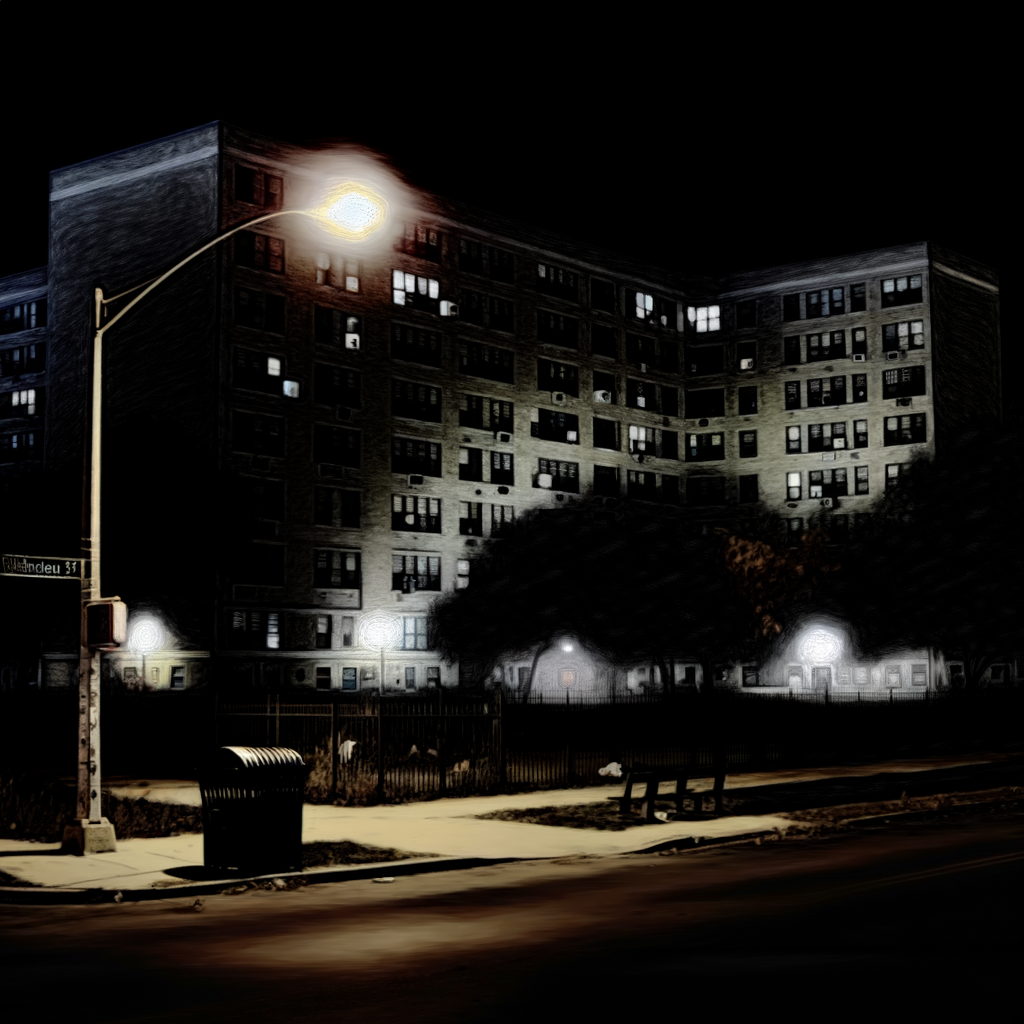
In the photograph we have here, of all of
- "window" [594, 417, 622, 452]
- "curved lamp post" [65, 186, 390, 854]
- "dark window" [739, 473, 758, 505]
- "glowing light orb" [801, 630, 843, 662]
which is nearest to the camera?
"curved lamp post" [65, 186, 390, 854]

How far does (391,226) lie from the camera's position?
78312 mm

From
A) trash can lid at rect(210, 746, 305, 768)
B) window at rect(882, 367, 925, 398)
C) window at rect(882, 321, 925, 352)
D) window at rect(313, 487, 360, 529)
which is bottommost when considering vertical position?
trash can lid at rect(210, 746, 305, 768)

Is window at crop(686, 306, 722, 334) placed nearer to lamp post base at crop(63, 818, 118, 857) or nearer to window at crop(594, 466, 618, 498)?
window at crop(594, 466, 618, 498)

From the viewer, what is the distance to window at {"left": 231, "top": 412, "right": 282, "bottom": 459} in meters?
69.9

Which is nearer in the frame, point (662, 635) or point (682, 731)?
point (682, 731)

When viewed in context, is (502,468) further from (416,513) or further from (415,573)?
(415,573)

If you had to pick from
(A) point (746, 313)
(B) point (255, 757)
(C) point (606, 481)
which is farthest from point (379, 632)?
(B) point (255, 757)

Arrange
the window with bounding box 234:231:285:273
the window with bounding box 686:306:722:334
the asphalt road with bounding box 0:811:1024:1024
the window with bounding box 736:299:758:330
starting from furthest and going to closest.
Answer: the window with bounding box 686:306:722:334 → the window with bounding box 736:299:758:330 → the window with bounding box 234:231:285:273 → the asphalt road with bounding box 0:811:1024:1024

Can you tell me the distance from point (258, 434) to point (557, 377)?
2218 cm

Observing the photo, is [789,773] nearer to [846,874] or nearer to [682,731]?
[682,731]

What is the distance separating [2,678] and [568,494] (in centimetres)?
3092

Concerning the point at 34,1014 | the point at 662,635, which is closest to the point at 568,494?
the point at 662,635

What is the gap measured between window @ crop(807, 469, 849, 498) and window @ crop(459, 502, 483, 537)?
71.5 ft

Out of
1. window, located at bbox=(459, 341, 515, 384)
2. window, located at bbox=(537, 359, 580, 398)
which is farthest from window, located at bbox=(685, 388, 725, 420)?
window, located at bbox=(459, 341, 515, 384)
